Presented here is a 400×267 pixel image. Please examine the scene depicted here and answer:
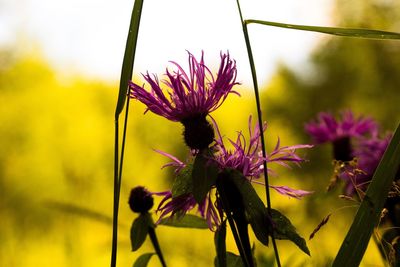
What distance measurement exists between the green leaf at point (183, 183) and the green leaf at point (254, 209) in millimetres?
32

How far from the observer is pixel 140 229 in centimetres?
63

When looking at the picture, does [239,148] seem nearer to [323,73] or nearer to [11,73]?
[11,73]

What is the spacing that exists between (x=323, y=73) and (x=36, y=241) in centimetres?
311

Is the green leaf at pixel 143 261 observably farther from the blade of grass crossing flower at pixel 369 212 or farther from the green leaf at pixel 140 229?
the blade of grass crossing flower at pixel 369 212

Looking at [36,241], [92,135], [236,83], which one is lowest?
[36,241]

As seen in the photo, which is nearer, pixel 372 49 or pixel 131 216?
pixel 131 216

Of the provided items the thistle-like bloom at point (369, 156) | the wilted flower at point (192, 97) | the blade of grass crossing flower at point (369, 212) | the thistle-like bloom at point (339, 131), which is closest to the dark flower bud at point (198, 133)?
the wilted flower at point (192, 97)

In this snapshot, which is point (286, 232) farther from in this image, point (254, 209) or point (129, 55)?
point (129, 55)

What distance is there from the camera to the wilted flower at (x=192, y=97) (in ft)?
1.61

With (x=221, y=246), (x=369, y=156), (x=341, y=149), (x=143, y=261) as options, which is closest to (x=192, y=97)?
(x=221, y=246)

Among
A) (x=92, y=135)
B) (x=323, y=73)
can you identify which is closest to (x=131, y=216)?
(x=92, y=135)

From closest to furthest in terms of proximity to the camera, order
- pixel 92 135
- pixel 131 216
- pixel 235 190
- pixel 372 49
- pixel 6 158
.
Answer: pixel 235 190 < pixel 6 158 < pixel 131 216 < pixel 92 135 < pixel 372 49

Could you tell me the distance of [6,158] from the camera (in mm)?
3891

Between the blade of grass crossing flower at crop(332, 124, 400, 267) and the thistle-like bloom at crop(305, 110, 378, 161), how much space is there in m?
0.66
